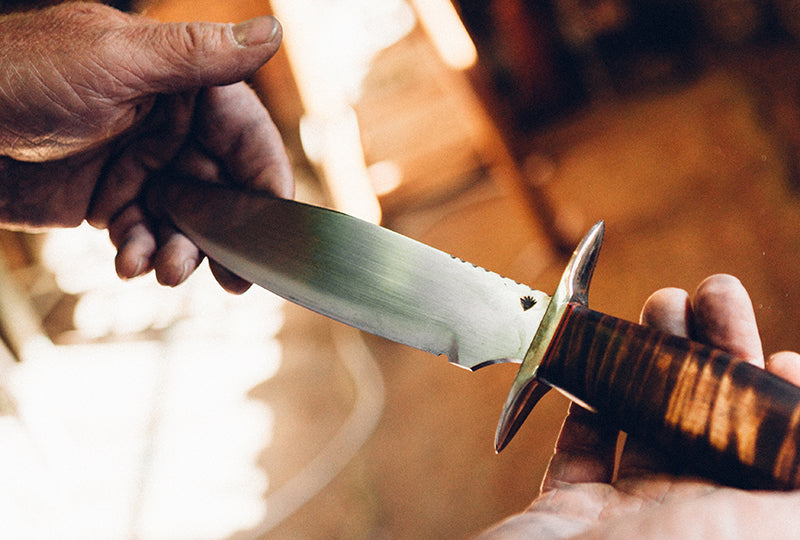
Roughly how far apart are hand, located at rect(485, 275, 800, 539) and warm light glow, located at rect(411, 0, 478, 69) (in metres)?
0.92

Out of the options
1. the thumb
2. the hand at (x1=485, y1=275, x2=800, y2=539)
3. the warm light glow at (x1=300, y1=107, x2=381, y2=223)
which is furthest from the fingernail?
the warm light glow at (x1=300, y1=107, x2=381, y2=223)

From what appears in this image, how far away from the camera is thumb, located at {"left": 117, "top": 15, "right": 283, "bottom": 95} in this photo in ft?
2.12

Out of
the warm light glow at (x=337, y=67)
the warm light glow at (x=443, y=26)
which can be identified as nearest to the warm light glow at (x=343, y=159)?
the warm light glow at (x=337, y=67)

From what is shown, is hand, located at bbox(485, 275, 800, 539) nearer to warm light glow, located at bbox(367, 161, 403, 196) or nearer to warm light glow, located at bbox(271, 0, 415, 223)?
warm light glow, located at bbox(271, 0, 415, 223)

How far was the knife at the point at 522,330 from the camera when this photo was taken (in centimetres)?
45

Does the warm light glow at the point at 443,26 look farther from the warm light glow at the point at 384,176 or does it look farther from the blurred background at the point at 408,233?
the warm light glow at the point at 384,176

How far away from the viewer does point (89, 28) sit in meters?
0.68

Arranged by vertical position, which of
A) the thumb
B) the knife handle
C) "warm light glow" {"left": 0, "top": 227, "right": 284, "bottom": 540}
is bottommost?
"warm light glow" {"left": 0, "top": 227, "right": 284, "bottom": 540}

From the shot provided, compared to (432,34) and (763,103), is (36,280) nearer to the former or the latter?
(432,34)

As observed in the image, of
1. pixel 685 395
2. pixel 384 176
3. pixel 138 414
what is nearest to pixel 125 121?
pixel 685 395

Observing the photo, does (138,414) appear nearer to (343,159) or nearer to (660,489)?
(343,159)

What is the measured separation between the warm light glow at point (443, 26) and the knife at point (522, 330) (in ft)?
2.59

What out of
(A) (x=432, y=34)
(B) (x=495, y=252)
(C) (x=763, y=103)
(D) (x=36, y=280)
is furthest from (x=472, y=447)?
(D) (x=36, y=280)

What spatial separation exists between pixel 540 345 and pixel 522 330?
0.10ft
